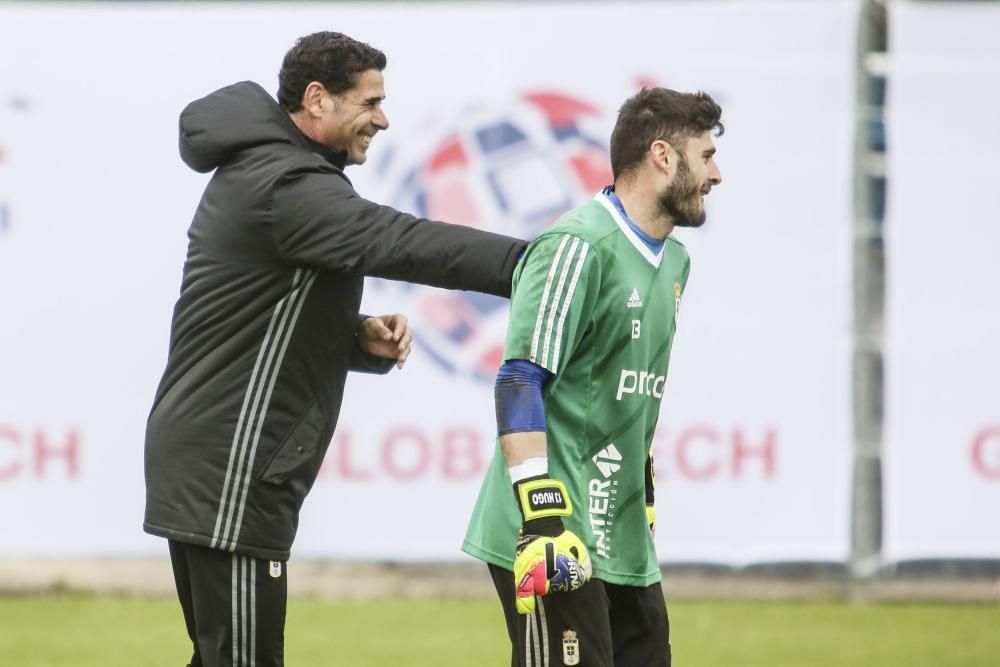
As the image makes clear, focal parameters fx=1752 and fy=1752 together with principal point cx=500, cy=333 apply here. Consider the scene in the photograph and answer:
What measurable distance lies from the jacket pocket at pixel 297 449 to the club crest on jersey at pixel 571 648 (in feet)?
2.69

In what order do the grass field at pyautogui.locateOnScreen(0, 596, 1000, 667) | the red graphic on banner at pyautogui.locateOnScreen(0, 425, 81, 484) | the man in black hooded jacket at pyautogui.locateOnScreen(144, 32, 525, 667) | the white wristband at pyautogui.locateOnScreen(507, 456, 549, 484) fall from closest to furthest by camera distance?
the white wristband at pyautogui.locateOnScreen(507, 456, 549, 484)
the man in black hooded jacket at pyautogui.locateOnScreen(144, 32, 525, 667)
the grass field at pyautogui.locateOnScreen(0, 596, 1000, 667)
the red graphic on banner at pyautogui.locateOnScreen(0, 425, 81, 484)

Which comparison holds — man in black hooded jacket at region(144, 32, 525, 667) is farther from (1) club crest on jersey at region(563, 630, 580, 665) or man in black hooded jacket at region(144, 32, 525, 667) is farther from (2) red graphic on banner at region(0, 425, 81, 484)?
(2) red graphic on banner at region(0, 425, 81, 484)

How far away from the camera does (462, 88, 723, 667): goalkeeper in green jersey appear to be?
4.47 m

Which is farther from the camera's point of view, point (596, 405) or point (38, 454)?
point (38, 454)

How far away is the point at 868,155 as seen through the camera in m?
9.78

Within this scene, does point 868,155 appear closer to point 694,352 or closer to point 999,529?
point 694,352

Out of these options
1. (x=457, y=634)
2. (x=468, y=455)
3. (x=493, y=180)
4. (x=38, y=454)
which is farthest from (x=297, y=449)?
(x=38, y=454)

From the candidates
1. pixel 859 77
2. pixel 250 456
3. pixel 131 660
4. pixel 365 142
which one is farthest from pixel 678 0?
pixel 250 456

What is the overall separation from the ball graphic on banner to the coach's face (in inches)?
191

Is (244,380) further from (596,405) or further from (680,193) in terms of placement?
(680,193)

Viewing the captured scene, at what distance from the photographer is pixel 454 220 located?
9680 mm

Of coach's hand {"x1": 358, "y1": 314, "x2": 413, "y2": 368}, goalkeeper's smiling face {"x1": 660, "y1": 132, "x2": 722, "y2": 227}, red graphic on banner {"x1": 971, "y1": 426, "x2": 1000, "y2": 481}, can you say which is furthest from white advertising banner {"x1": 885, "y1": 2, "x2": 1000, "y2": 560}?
coach's hand {"x1": 358, "y1": 314, "x2": 413, "y2": 368}

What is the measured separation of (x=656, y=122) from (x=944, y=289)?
5.30 m

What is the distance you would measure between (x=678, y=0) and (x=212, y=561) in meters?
6.00
